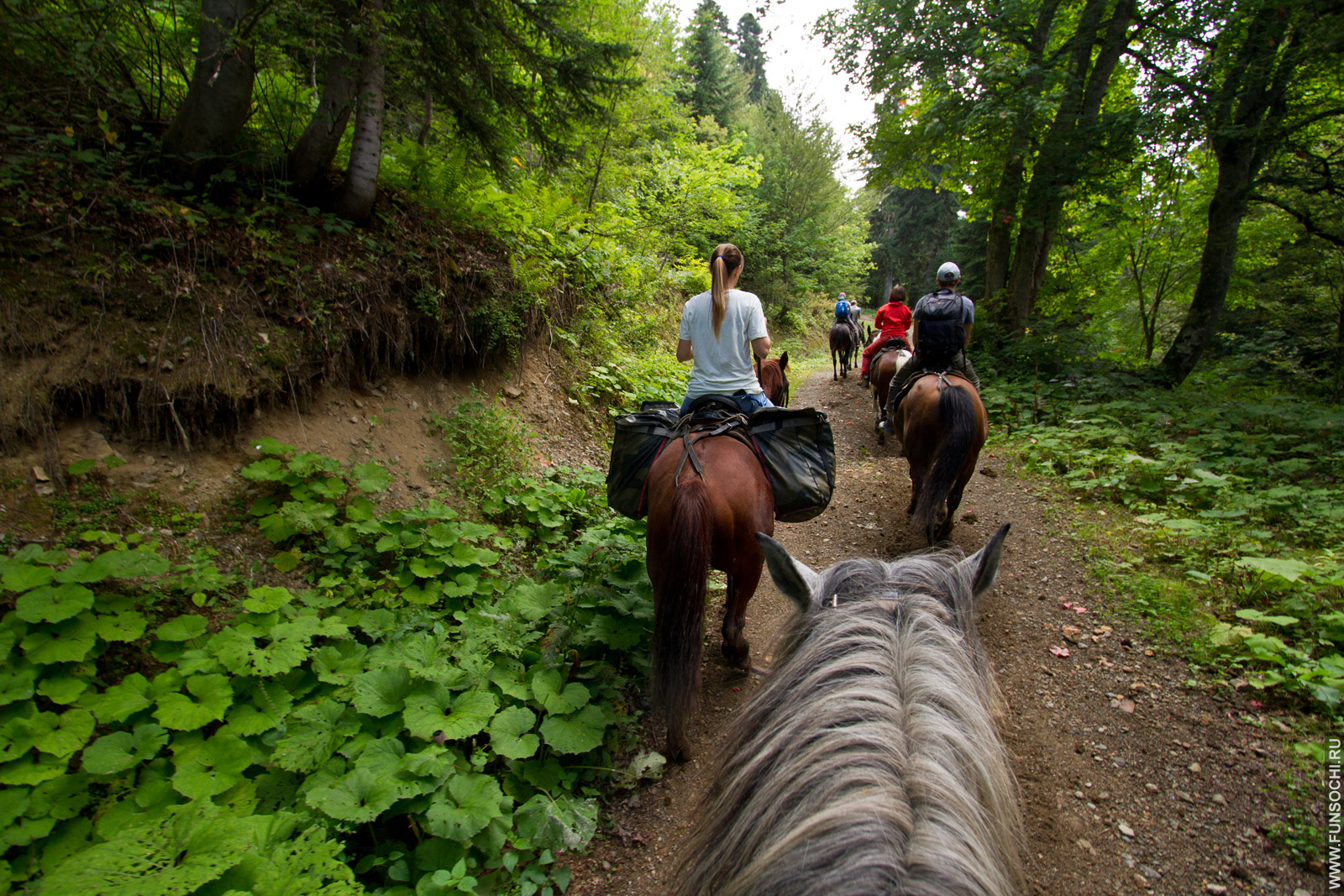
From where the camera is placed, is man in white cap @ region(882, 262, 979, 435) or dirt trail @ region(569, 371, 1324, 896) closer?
dirt trail @ region(569, 371, 1324, 896)

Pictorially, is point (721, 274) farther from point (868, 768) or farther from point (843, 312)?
point (843, 312)

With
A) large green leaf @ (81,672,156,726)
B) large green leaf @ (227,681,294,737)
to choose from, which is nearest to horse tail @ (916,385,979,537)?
large green leaf @ (227,681,294,737)

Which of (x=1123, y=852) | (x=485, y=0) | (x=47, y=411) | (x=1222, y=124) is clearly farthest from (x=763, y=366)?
(x=1222, y=124)

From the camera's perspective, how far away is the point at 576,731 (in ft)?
8.39

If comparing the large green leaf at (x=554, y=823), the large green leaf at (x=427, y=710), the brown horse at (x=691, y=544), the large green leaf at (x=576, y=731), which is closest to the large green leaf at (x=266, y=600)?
the large green leaf at (x=427, y=710)

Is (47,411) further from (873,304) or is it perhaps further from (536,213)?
(873,304)

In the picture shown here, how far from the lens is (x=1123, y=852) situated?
225 cm

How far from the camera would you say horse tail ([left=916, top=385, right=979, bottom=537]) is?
178 inches

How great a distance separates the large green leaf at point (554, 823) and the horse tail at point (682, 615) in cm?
57

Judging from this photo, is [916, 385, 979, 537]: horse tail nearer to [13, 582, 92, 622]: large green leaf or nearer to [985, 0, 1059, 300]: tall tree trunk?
[13, 582, 92, 622]: large green leaf

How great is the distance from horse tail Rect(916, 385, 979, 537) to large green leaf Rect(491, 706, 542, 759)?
368cm

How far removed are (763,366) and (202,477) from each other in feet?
20.8

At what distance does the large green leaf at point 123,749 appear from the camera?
76.9 inches

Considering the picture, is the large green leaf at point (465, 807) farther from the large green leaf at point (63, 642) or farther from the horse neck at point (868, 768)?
the large green leaf at point (63, 642)
